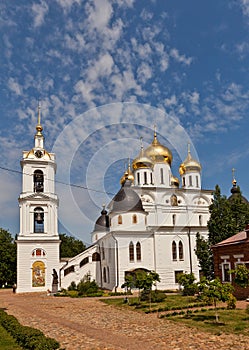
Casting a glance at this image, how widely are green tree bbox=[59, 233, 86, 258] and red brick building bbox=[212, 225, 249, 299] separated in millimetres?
47936

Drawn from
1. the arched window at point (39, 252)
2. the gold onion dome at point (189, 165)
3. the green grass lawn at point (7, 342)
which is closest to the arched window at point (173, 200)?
the gold onion dome at point (189, 165)

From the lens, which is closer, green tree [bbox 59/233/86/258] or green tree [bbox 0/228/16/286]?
green tree [bbox 0/228/16/286]

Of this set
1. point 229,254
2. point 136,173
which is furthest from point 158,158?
point 229,254

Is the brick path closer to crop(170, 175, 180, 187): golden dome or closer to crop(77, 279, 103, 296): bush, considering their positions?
crop(77, 279, 103, 296): bush

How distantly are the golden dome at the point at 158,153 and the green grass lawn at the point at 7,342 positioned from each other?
3538 centimetres

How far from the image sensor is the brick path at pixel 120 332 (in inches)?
468

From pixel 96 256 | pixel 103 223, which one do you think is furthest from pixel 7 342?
pixel 103 223

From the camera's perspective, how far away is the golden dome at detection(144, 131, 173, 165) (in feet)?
156

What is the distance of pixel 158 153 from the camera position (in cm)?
4819

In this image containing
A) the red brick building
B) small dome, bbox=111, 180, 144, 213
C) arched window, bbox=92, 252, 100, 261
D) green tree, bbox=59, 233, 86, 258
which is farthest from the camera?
green tree, bbox=59, 233, 86, 258

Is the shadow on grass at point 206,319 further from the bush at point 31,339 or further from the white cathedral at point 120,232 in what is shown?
the white cathedral at point 120,232

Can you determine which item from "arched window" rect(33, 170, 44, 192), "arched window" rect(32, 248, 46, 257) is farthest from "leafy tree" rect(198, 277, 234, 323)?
"arched window" rect(33, 170, 44, 192)

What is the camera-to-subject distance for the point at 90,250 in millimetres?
43656

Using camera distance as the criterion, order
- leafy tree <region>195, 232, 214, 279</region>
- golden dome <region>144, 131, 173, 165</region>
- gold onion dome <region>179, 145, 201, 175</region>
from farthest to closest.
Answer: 1. gold onion dome <region>179, 145, 201, 175</region>
2. golden dome <region>144, 131, 173, 165</region>
3. leafy tree <region>195, 232, 214, 279</region>
